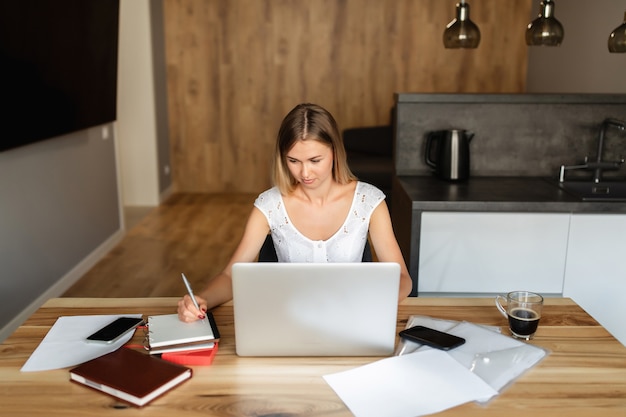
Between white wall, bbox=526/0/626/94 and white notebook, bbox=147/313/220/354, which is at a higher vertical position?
white wall, bbox=526/0/626/94

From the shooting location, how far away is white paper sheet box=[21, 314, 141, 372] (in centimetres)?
121

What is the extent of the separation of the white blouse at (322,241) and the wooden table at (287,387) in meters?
0.45

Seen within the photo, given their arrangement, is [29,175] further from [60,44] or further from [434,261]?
[434,261]

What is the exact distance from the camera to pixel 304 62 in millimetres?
5809

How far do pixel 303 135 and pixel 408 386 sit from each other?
0.80 metres

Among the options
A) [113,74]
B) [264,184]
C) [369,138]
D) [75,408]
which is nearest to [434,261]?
[75,408]

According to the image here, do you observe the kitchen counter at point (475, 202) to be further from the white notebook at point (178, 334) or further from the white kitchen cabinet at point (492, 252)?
the white notebook at point (178, 334)

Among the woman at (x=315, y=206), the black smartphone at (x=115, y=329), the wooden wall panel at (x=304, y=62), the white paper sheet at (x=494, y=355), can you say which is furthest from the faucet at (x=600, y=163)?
the wooden wall panel at (x=304, y=62)

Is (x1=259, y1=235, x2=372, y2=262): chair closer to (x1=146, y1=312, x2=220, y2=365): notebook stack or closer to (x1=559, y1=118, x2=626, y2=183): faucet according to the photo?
(x1=146, y1=312, x2=220, y2=365): notebook stack

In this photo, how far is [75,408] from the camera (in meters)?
1.05

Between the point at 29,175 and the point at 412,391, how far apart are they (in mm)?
2668

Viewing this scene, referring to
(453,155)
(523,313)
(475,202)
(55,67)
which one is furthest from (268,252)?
(55,67)

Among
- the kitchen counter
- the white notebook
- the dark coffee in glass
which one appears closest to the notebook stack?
the white notebook

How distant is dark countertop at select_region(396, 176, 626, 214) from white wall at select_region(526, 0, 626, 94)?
160 centimetres
